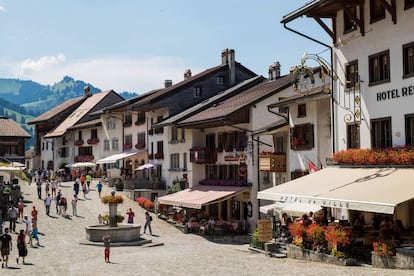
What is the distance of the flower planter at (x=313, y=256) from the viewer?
23969 millimetres

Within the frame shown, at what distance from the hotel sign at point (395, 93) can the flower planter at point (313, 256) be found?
23.6 feet

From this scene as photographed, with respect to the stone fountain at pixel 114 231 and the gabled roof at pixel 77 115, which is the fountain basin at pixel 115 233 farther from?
the gabled roof at pixel 77 115

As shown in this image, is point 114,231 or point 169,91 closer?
point 114,231

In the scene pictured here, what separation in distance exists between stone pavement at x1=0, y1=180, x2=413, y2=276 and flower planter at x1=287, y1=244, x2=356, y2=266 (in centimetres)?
43

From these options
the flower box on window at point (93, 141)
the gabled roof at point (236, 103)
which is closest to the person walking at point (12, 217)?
the gabled roof at point (236, 103)

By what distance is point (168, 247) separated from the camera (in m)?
36.6

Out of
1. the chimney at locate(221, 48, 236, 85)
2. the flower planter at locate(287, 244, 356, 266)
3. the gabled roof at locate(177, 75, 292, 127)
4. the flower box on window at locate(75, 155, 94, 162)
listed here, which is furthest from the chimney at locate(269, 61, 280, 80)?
the flower box on window at locate(75, 155, 94, 162)

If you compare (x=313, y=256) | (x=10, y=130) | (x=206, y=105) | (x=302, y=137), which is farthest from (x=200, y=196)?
(x=10, y=130)

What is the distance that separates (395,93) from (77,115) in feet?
226

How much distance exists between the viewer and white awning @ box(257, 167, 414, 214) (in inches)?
860

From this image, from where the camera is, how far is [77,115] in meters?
90.1

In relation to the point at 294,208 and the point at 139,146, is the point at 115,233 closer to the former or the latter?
the point at 294,208

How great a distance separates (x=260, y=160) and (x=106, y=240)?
14.6 meters

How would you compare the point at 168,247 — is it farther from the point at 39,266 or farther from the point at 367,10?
the point at 367,10
